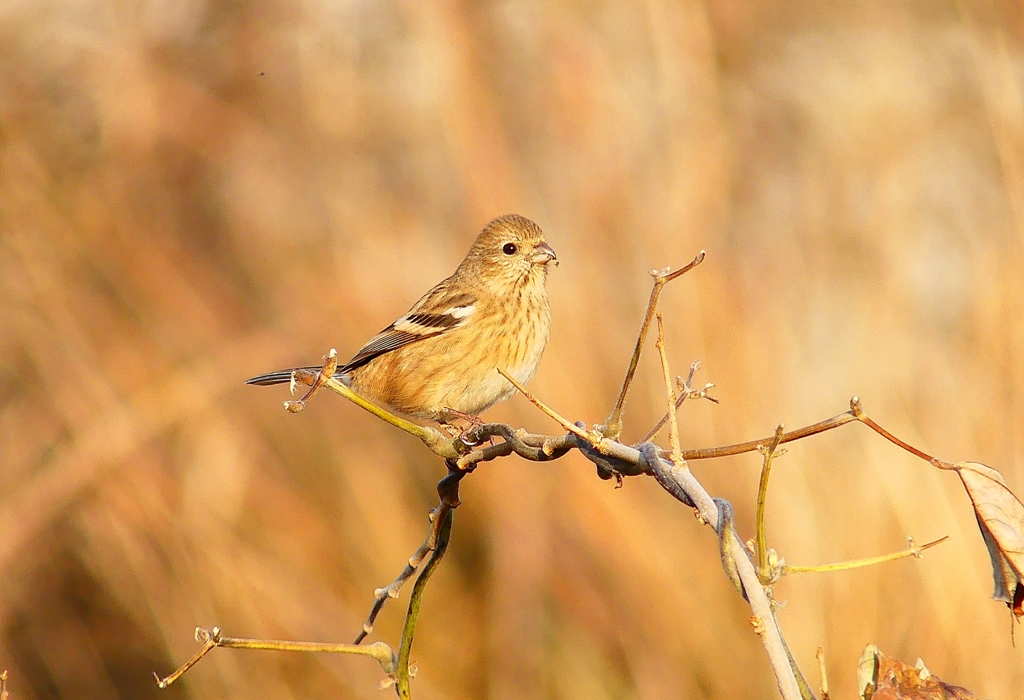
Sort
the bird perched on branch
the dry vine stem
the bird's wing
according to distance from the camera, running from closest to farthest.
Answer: the dry vine stem → the bird perched on branch → the bird's wing

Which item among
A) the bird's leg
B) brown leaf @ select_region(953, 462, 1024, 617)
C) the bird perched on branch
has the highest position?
the bird perched on branch

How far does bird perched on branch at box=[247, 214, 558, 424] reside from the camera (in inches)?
149

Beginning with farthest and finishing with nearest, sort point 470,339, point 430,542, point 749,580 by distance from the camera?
1. point 470,339
2. point 430,542
3. point 749,580

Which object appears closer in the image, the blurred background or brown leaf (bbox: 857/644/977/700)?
brown leaf (bbox: 857/644/977/700)

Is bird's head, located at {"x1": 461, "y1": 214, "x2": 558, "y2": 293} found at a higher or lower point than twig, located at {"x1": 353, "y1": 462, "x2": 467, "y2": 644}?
higher

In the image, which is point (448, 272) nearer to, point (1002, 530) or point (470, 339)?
point (470, 339)

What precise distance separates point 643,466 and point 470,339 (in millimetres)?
2763

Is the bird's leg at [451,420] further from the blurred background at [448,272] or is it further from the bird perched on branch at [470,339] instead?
the blurred background at [448,272]

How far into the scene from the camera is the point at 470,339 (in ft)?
12.8

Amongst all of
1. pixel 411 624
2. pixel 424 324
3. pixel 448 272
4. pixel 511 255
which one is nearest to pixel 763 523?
pixel 411 624

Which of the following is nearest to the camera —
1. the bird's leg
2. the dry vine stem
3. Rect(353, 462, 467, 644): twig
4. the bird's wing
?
the dry vine stem

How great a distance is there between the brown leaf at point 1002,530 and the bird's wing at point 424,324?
2.92 meters

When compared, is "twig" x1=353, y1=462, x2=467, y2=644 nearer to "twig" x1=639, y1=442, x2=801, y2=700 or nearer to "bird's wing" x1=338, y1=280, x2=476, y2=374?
"twig" x1=639, y1=442, x2=801, y2=700

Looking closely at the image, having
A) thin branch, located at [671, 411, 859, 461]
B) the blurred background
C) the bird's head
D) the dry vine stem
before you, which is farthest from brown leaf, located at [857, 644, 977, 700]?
the blurred background
